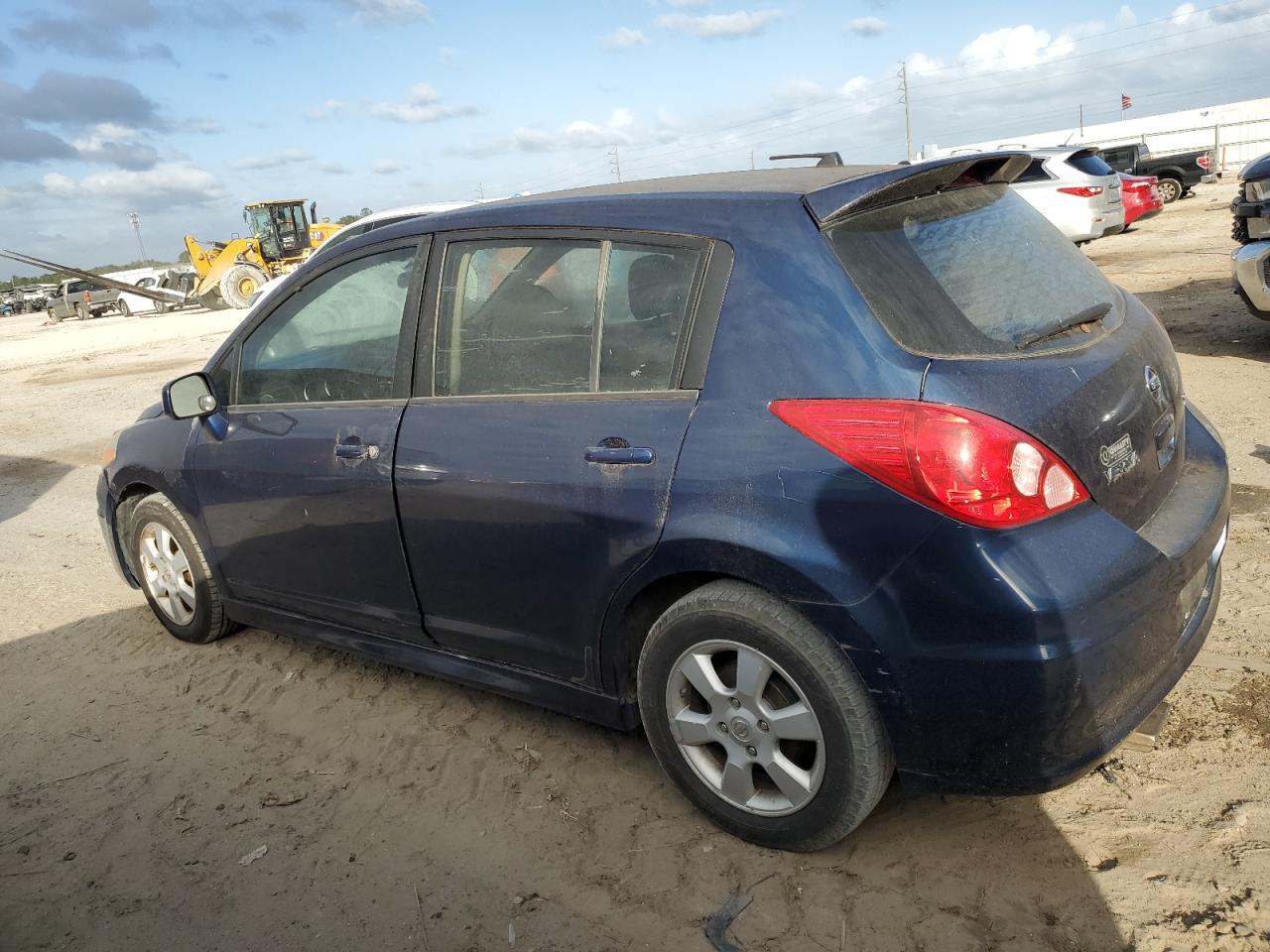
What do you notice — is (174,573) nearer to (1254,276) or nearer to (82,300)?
(1254,276)

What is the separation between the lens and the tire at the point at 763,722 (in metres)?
2.40

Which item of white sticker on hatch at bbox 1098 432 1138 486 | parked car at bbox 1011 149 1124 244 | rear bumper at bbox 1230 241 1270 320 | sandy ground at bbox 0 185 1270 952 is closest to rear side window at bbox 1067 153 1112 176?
parked car at bbox 1011 149 1124 244

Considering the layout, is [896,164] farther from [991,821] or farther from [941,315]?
[991,821]

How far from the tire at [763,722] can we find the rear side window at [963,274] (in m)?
0.77

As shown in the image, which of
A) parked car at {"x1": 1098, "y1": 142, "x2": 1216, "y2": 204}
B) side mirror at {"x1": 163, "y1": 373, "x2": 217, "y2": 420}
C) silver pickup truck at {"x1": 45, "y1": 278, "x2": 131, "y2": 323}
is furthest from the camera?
silver pickup truck at {"x1": 45, "y1": 278, "x2": 131, "y2": 323}

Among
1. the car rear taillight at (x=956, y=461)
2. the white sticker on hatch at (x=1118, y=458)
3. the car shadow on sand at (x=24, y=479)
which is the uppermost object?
the car rear taillight at (x=956, y=461)

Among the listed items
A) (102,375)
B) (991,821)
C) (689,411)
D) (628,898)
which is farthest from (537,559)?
(102,375)

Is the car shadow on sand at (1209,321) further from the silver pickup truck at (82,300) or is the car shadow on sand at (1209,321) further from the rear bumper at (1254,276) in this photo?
the silver pickup truck at (82,300)

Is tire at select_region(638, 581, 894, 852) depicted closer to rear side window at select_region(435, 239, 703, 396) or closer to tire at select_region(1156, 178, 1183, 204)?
rear side window at select_region(435, 239, 703, 396)

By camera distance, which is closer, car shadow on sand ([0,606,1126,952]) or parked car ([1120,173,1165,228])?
car shadow on sand ([0,606,1126,952])

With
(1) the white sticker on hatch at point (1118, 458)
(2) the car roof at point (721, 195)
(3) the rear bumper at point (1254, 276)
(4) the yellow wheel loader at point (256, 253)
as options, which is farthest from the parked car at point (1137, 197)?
(4) the yellow wheel loader at point (256, 253)

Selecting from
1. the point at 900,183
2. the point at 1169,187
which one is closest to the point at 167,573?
the point at 900,183

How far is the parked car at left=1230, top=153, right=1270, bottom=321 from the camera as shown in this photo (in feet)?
23.1

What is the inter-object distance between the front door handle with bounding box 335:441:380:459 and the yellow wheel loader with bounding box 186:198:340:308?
1167 inches
